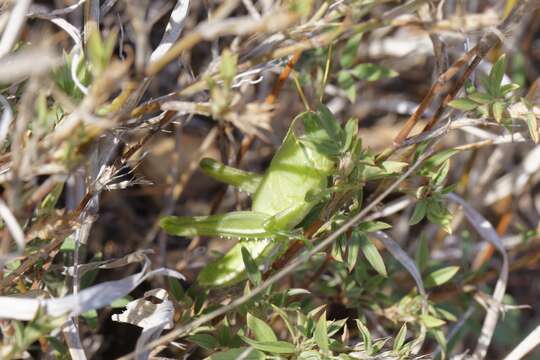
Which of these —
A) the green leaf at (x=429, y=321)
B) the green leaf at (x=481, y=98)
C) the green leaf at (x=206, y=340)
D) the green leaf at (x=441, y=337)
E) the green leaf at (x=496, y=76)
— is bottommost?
the green leaf at (x=441, y=337)

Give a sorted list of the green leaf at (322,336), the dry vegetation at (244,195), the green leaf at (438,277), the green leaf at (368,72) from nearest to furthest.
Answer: the dry vegetation at (244,195) → the green leaf at (322,336) → the green leaf at (438,277) → the green leaf at (368,72)

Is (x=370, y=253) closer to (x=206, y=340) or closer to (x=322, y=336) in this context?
(x=322, y=336)

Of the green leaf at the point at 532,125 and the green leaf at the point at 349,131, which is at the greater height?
the green leaf at the point at 349,131

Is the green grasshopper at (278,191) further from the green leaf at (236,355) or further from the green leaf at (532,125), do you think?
the green leaf at (532,125)

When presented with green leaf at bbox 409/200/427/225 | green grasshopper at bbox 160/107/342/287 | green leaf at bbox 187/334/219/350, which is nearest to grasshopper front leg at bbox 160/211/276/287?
green grasshopper at bbox 160/107/342/287

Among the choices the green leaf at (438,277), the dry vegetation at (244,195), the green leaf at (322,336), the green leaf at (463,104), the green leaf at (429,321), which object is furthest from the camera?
the green leaf at (438,277)

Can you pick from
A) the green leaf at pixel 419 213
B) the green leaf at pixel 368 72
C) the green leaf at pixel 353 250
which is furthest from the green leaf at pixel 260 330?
the green leaf at pixel 368 72

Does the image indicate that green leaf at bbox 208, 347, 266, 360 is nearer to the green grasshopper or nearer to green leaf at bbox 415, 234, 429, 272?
the green grasshopper
